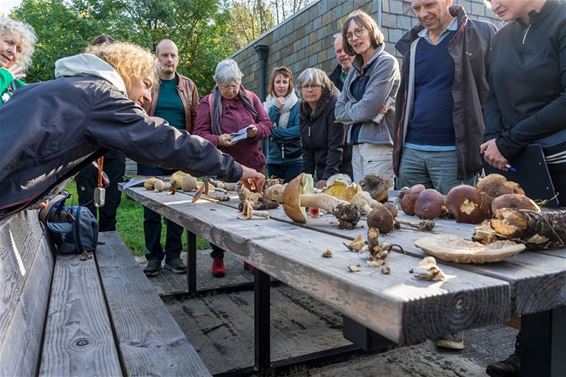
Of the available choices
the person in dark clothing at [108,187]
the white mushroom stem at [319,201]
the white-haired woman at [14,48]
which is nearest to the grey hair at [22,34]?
the white-haired woman at [14,48]

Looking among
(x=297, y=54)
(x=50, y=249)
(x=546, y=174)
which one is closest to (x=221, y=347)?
(x=50, y=249)

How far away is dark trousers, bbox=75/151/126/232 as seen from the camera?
4.82m

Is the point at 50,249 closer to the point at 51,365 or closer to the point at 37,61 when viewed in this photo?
the point at 51,365

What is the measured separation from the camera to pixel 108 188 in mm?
4898

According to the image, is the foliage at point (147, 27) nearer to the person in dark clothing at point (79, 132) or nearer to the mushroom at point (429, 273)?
the person in dark clothing at point (79, 132)

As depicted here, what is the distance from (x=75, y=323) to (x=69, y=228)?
1.38m

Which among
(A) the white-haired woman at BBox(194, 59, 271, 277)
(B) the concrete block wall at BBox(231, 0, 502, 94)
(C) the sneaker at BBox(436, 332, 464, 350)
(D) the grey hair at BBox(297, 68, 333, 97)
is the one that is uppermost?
(B) the concrete block wall at BBox(231, 0, 502, 94)

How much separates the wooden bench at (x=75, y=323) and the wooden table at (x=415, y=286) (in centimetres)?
45

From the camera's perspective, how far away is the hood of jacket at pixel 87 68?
1.95 m

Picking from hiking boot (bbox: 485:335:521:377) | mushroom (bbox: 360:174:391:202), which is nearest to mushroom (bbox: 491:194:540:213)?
mushroom (bbox: 360:174:391:202)

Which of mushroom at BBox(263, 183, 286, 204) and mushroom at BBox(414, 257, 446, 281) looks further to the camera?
mushroom at BBox(263, 183, 286, 204)

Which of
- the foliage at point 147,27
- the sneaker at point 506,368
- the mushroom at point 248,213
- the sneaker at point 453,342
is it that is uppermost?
the foliage at point 147,27

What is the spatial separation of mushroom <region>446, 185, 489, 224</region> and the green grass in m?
4.51

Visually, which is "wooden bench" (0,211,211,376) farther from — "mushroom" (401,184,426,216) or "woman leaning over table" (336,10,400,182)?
"woman leaning over table" (336,10,400,182)
